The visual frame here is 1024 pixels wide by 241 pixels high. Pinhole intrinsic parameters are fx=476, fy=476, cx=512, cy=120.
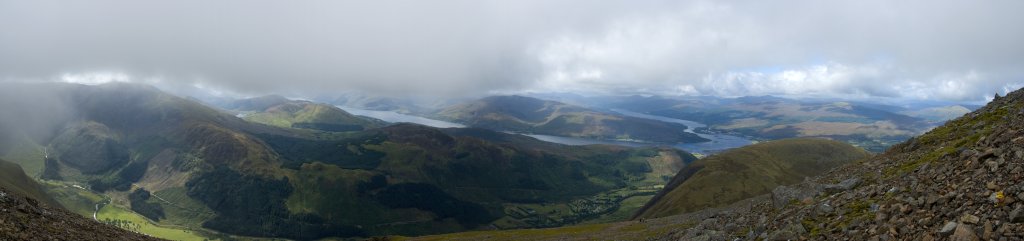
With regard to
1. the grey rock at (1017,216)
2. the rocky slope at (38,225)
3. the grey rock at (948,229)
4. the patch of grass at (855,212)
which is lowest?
the rocky slope at (38,225)

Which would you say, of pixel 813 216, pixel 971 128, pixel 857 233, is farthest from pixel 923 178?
pixel 971 128

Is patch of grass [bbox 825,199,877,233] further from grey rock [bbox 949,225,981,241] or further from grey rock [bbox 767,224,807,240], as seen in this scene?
grey rock [bbox 949,225,981,241]

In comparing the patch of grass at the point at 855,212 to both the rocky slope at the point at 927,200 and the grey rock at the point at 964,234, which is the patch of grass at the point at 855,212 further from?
the grey rock at the point at 964,234

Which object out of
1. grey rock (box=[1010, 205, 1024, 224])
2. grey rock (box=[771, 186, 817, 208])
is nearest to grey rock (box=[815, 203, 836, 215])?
grey rock (box=[771, 186, 817, 208])

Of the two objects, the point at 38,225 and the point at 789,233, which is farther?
the point at 38,225

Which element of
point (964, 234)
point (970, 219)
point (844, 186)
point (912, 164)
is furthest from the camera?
point (844, 186)

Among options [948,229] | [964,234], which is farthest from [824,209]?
[964,234]

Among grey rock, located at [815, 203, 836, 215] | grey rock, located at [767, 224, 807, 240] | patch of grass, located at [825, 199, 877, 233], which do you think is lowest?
grey rock, located at [767, 224, 807, 240]

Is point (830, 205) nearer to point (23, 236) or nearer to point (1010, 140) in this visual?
point (1010, 140)

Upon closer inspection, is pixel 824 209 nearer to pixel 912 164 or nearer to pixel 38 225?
pixel 912 164

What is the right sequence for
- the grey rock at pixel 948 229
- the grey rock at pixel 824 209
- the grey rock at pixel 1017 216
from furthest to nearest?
the grey rock at pixel 824 209, the grey rock at pixel 948 229, the grey rock at pixel 1017 216

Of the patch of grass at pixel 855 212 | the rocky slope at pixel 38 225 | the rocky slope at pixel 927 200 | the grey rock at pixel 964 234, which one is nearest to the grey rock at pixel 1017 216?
the rocky slope at pixel 927 200

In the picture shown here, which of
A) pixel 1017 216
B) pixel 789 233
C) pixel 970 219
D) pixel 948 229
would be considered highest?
pixel 1017 216
